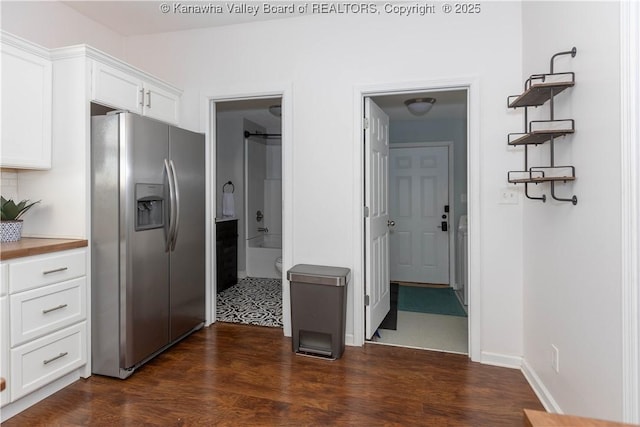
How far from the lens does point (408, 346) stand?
287 cm

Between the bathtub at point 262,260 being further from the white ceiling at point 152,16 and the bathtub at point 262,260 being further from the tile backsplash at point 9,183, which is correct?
the tile backsplash at point 9,183

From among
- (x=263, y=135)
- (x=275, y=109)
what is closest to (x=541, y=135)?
(x=275, y=109)

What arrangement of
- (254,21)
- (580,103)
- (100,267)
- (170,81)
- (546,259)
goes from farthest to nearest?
(170,81) < (254,21) < (100,267) < (546,259) < (580,103)

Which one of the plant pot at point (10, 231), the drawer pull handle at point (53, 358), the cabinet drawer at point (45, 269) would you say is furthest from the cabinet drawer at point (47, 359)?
the plant pot at point (10, 231)

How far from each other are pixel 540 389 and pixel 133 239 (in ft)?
8.75

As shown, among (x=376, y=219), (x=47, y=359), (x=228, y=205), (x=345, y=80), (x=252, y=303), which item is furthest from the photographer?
(x=228, y=205)

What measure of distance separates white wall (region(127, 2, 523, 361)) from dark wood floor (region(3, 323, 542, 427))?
0.42 metres

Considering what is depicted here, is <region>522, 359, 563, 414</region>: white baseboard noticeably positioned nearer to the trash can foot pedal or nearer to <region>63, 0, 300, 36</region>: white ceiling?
the trash can foot pedal

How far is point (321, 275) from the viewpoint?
8.64ft

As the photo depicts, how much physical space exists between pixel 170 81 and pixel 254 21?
0.94m

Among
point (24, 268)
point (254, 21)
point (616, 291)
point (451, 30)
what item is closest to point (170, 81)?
point (254, 21)

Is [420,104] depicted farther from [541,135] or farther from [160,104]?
[160,104]

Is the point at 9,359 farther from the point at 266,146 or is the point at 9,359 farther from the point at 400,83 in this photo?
the point at 266,146

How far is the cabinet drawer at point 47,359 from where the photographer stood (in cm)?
189
